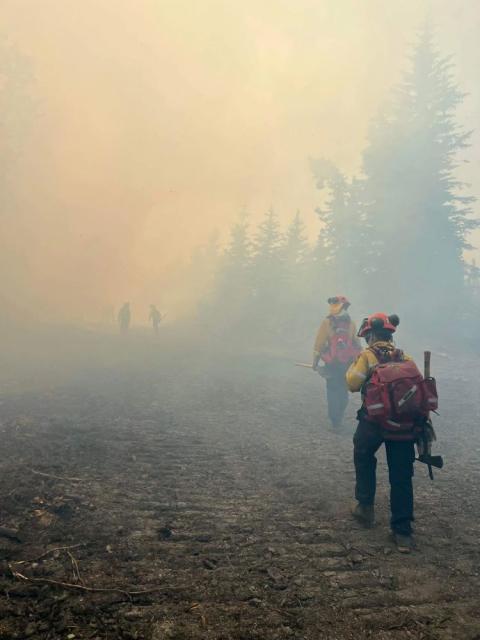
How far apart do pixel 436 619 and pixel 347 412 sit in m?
8.70

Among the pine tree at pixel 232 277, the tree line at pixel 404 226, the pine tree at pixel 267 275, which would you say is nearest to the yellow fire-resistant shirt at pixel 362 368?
the tree line at pixel 404 226

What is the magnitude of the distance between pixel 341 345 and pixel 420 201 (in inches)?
790

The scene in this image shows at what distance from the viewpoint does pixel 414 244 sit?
25.2m

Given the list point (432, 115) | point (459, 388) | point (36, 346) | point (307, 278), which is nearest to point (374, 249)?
point (307, 278)

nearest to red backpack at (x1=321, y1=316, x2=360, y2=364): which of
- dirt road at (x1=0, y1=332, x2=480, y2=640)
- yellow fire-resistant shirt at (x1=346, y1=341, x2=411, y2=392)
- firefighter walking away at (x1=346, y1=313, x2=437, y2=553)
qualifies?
dirt road at (x1=0, y1=332, x2=480, y2=640)

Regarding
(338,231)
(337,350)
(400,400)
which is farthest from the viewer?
(338,231)

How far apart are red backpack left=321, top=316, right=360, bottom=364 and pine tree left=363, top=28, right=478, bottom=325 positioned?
17976 mm

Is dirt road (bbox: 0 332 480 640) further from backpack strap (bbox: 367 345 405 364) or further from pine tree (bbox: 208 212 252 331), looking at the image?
pine tree (bbox: 208 212 252 331)

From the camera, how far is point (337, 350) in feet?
29.7

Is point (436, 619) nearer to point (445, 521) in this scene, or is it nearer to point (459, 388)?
point (445, 521)

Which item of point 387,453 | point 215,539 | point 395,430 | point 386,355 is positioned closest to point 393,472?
point 387,453

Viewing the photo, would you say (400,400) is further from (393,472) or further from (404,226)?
(404,226)

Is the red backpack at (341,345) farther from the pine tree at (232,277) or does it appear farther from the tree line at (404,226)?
the pine tree at (232,277)

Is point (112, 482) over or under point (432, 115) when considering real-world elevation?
under
